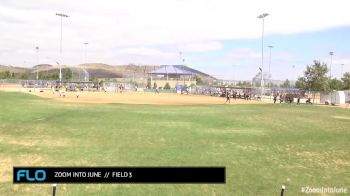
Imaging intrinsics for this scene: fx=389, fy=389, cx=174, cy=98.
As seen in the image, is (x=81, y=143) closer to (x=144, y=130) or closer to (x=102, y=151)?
(x=102, y=151)

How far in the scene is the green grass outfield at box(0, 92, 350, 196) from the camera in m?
12.9

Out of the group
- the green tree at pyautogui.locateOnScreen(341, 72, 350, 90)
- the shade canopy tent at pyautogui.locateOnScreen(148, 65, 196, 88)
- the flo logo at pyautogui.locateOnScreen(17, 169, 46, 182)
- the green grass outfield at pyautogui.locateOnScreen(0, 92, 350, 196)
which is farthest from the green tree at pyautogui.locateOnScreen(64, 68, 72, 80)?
the flo logo at pyautogui.locateOnScreen(17, 169, 46, 182)

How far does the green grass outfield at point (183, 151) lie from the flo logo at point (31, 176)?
1.16 metres

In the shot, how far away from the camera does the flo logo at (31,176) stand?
948 cm

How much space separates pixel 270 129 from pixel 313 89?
5311 centimetres

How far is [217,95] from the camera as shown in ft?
309

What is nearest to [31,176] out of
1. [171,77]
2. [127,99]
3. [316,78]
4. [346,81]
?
[127,99]

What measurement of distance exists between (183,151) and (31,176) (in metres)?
8.40

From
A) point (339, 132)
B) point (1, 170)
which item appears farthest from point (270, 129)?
point (1, 170)

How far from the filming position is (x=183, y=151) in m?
17.6

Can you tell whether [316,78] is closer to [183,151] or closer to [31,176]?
[183,151]

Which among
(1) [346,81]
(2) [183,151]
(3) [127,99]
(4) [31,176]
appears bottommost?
(2) [183,151]

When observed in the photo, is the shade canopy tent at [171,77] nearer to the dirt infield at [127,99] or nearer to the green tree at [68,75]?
the green tree at [68,75]

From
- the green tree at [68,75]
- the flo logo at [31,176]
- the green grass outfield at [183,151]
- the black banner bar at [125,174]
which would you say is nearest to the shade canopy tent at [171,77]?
the green tree at [68,75]
